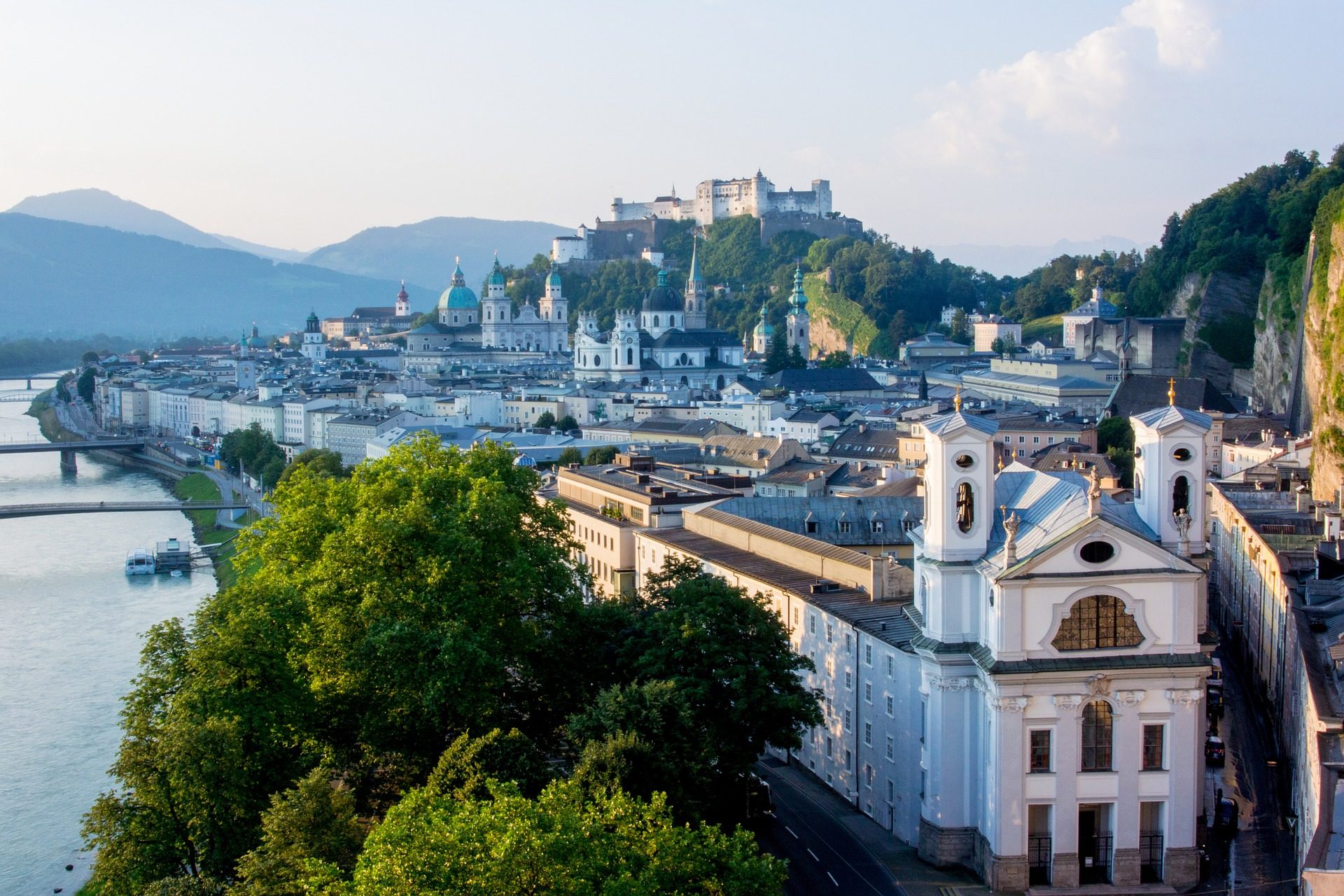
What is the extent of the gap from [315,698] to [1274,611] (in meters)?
14.6

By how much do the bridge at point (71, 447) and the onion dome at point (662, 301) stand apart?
3428cm

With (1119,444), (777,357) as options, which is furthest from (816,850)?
(777,357)

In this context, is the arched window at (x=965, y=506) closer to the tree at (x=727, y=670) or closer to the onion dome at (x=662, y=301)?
the tree at (x=727, y=670)

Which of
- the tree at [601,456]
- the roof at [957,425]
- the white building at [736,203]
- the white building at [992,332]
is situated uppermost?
the white building at [736,203]

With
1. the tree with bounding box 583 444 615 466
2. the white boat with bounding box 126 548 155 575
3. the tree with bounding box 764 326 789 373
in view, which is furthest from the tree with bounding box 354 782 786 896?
the tree with bounding box 764 326 789 373

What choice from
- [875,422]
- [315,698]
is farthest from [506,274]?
[315,698]

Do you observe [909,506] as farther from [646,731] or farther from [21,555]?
[21,555]

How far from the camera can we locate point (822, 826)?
→ 21891mm

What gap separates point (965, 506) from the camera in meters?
20.5

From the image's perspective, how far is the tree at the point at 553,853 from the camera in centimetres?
1393

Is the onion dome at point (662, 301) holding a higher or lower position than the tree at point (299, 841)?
A: higher

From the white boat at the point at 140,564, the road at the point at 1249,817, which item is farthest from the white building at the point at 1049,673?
the white boat at the point at 140,564

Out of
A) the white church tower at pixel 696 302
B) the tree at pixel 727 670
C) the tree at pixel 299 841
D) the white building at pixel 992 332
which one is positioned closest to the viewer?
the tree at pixel 299 841

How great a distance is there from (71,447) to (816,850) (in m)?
63.5
